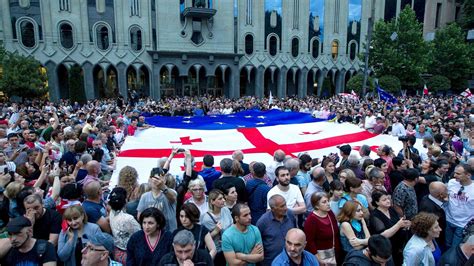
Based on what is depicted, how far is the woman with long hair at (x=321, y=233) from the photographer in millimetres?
3707

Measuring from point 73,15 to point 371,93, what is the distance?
29.3 meters

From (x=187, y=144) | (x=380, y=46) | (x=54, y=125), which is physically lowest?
(x=187, y=144)

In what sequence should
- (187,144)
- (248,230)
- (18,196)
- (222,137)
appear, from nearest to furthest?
(248,230) → (18,196) → (187,144) → (222,137)

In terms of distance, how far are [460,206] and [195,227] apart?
13.0 feet

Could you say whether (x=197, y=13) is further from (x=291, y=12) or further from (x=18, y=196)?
(x=18, y=196)

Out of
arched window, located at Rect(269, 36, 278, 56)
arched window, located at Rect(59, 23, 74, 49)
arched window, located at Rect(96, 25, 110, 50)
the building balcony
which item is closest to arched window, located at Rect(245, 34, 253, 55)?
arched window, located at Rect(269, 36, 278, 56)

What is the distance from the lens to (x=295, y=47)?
38.5m

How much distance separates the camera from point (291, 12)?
37.6m

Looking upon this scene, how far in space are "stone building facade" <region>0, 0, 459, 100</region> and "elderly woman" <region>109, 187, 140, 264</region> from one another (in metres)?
27.6

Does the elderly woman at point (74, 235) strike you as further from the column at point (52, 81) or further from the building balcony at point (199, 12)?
the building balcony at point (199, 12)

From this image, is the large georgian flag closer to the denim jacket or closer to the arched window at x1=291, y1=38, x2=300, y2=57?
the denim jacket

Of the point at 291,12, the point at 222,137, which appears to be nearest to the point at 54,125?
the point at 222,137

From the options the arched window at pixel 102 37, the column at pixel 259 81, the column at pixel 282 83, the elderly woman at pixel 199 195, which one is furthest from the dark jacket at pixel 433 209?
the column at pixel 282 83

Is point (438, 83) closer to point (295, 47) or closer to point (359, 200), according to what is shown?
point (295, 47)
